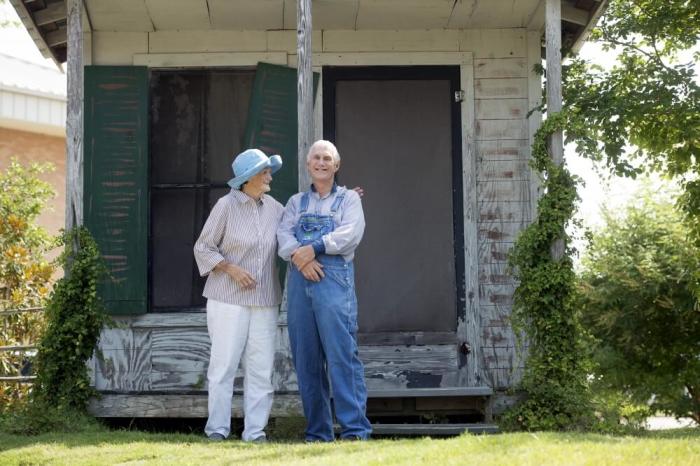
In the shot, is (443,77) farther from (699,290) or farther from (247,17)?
(699,290)

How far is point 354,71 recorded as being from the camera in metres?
8.13

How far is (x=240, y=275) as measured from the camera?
6.07 metres

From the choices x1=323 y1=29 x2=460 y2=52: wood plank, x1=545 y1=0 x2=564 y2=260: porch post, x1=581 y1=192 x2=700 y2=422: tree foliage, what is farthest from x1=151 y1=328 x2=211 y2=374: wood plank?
x1=581 y1=192 x2=700 y2=422: tree foliage

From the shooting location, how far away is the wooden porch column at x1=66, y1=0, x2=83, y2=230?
23.5 ft

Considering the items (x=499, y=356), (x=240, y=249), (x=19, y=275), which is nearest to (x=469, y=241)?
(x=499, y=356)

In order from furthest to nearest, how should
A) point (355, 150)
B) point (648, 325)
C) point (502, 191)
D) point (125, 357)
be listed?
point (648, 325), point (355, 150), point (502, 191), point (125, 357)

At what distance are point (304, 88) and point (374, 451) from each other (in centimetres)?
283

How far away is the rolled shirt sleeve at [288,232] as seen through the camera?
6.02 m

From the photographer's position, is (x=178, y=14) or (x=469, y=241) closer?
(x=178, y=14)

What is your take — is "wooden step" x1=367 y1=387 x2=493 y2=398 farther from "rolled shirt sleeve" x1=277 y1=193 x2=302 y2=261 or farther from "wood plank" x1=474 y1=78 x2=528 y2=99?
"wood plank" x1=474 y1=78 x2=528 y2=99

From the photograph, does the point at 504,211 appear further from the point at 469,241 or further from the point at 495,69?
the point at 495,69

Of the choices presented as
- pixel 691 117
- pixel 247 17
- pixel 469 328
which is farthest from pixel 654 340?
pixel 247 17

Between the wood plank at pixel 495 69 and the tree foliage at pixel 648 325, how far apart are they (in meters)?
9.97

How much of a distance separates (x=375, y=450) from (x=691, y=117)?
550 centimetres
